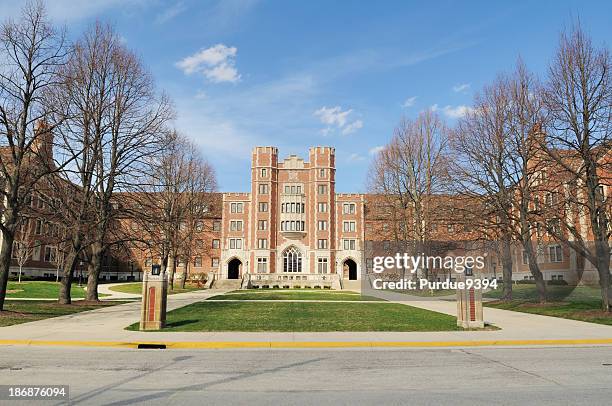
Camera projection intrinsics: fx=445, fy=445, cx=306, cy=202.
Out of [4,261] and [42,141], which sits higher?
[42,141]

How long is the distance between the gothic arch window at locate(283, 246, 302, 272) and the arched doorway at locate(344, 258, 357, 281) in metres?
7.27

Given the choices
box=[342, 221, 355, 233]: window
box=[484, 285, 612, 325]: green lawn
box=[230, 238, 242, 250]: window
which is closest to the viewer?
box=[484, 285, 612, 325]: green lawn

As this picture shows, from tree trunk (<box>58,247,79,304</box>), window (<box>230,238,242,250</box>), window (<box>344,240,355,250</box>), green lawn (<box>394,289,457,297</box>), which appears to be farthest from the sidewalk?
window (<box>344,240,355,250</box>)

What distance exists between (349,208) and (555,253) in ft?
92.6

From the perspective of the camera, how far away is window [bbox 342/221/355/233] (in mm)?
65125

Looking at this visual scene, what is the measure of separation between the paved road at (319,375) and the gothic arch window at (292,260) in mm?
51511

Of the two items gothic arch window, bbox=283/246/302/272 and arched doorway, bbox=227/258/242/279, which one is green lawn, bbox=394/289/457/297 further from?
arched doorway, bbox=227/258/242/279

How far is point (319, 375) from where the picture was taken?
323 inches

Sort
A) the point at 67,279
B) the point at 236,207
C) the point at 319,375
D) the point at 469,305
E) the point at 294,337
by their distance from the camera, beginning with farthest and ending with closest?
1. the point at 236,207
2. the point at 67,279
3. the point at 469,305
4. the point at 294,337
5. the point at 319,375

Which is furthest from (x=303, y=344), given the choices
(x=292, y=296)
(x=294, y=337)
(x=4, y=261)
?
(x=292, y=296)

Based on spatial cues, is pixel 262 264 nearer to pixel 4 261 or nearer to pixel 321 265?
pixel 321 265

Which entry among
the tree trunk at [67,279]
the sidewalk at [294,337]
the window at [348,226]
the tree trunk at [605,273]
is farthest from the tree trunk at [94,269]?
the window at [348,226]

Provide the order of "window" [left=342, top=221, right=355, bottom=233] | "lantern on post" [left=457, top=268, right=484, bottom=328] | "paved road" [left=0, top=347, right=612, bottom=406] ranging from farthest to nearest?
"window" [left=342, top=221, right=355, bottom=233], "lantern on post" [left=457, top=268, right=484, bottom=328], "paved road" [left=0, top=347, right=612, bottom=406]

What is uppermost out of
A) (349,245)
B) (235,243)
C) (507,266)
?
(235,243)
